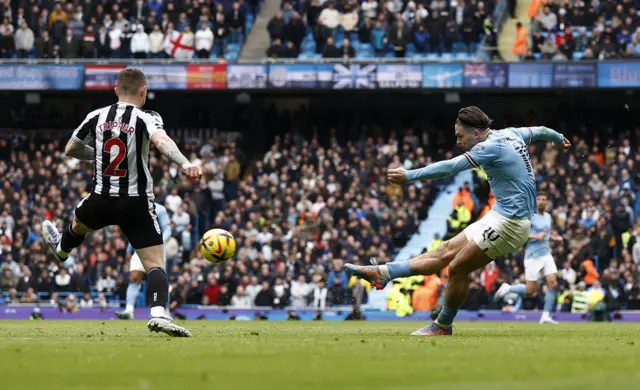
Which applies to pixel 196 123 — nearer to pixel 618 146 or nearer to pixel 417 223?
pixel 417 223

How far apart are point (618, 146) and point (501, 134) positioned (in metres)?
22.2

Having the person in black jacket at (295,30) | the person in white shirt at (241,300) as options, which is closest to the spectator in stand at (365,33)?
the person in black jacket at (295,30)

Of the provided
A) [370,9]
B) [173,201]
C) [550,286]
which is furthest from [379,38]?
[550,286]

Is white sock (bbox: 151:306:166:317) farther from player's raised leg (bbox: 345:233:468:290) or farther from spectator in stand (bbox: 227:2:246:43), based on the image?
spectator in stand (bbox: 227:2:246:43)

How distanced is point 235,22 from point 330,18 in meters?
3.01

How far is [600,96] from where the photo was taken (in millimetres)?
35094

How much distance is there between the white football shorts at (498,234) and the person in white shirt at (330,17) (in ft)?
74.8

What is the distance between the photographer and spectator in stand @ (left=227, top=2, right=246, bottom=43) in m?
34.7

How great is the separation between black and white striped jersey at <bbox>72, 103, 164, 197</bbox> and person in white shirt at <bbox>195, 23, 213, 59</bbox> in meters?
23.2

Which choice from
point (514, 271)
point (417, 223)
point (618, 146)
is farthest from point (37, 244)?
point (618, 146)

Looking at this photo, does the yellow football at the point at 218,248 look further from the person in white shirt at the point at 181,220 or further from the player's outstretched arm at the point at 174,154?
the person in white shirt at the point at 181,220

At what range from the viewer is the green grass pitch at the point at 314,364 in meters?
5.96

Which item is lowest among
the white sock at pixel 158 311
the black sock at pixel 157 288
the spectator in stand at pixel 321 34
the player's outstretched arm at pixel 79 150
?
the white sock at pixel 158 311

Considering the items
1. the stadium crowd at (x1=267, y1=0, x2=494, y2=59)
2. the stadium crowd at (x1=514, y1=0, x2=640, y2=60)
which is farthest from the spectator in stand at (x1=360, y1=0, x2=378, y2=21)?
the stadium crowd at (x1=514, y1=0, x2=640, y2=60)
